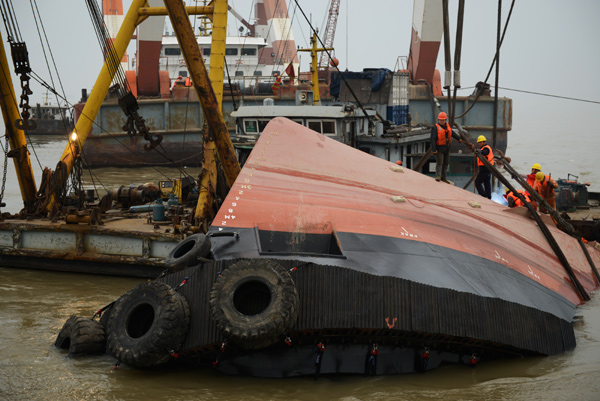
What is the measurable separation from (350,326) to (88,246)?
796 centimetres

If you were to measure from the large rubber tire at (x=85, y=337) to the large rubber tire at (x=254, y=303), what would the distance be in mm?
1835

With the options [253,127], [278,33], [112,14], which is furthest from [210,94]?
[278,33]

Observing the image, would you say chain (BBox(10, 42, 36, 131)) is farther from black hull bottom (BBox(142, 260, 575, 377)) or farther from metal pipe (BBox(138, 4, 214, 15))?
black hull bottom (BBox(142, 260, 575, 377))

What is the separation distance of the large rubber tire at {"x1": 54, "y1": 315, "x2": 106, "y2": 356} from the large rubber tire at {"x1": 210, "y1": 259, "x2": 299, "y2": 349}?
184cm

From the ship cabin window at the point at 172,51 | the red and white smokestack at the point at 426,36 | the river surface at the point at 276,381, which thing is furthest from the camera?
the ship cabin window at the point at 172,51

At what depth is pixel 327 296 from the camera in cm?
731

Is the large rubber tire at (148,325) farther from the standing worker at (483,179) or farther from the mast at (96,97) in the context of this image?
the standing worker at (483,179)

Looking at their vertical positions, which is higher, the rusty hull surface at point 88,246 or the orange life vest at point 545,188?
the orange life vest at point 545,188

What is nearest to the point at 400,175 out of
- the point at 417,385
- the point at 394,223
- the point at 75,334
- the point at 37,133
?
the point at 394,223

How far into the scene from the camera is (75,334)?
815cm

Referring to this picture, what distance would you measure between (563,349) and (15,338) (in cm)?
722

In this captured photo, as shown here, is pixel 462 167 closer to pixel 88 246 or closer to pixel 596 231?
pixel 596 231

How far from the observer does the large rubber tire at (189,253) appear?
26.6 ft

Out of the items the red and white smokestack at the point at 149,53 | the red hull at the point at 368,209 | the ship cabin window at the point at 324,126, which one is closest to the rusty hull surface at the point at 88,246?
the red hull at the point at 368,209
